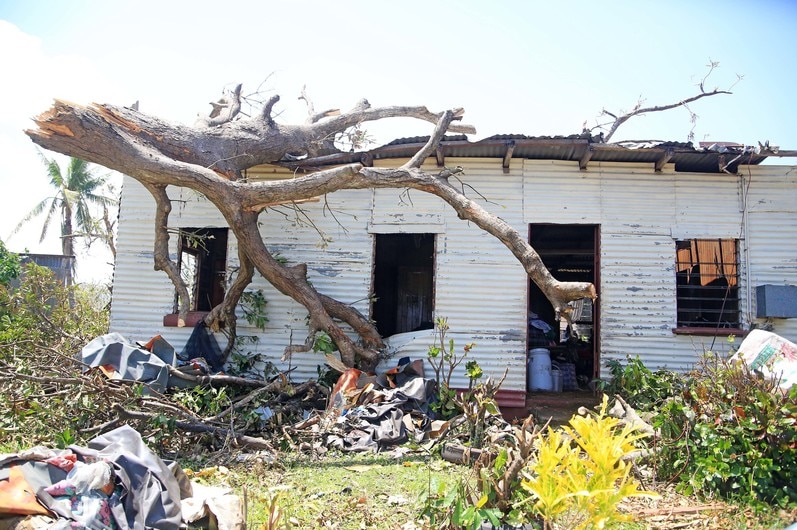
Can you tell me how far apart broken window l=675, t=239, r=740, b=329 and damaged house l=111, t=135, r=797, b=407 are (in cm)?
4

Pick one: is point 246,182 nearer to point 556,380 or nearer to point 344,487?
point 344,487

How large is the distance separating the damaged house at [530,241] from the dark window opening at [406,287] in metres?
3.74

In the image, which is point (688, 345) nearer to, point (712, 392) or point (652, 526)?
point (712, 392)

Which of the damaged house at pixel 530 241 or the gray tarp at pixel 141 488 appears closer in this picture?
Result: the gray tarp at pixel 141 488

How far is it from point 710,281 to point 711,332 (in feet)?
6.00

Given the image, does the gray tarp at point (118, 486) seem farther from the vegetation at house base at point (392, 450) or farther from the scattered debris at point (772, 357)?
the scattered debris at point (772, 357)

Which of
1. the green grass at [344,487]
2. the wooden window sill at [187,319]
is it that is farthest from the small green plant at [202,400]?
the wooden window sill at [187,319]

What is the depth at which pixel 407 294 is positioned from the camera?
44.4 ft

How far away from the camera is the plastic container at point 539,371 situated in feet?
30.3

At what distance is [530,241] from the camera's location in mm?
9008

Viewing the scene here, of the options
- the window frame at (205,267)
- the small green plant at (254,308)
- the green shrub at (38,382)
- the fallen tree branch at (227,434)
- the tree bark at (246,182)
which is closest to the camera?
the green shrub at (38,382)

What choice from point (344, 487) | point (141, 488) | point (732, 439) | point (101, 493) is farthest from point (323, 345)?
point (732, 439)

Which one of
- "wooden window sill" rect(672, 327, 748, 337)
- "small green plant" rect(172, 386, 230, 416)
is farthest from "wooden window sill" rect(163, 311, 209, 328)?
"wooden window sill" rect(672, 327, 748, 337)

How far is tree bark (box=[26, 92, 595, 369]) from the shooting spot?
7164mm
